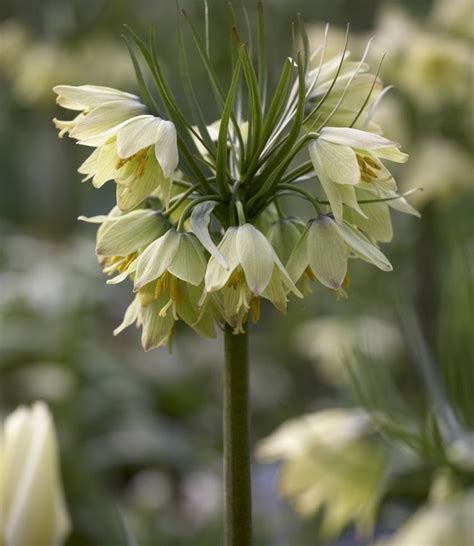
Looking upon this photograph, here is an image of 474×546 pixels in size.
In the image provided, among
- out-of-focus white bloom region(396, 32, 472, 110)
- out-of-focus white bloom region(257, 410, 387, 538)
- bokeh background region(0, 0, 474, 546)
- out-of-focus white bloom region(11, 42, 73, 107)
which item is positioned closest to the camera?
out-of-focus white bloom region(257, 410, 387, 538)

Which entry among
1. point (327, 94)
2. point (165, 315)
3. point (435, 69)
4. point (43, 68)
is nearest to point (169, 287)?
point (165, 315)

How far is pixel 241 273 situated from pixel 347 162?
0.24ft

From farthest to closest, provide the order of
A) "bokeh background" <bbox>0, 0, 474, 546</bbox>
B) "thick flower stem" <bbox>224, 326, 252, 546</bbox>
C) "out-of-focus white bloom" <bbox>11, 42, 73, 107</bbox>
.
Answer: "out-of-focus white bloom" <bbox>11, 42, 73, 107</bbox>, "bokeh background" <bbox>0, 0, 474, 546</bbox>, "thick flower stem" <bbox>224, 326, 252, 546</bbox>

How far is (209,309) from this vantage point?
0.50 m

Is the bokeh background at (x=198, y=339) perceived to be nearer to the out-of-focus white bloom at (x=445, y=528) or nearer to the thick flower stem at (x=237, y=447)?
the out-of-focus white bloom at (x=445, y=528)

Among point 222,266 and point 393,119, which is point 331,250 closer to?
point 222,266

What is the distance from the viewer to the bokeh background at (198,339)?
147 cm

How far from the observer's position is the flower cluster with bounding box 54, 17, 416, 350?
1.55ft

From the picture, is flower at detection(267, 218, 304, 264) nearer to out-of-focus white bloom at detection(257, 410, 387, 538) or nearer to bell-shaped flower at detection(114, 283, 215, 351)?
bell-shaped flower at detection(114, 283, 215, 351)

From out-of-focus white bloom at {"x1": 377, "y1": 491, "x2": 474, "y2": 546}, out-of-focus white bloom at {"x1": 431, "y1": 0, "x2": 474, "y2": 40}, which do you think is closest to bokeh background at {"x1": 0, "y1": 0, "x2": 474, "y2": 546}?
out-of-focus white bloom at {"x1": 431, "y1": 0, "x2": 474, "y2": 40}

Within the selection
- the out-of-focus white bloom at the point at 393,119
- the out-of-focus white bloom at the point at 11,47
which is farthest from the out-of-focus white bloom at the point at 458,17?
the out-of-focus white bloom at the point at 11,47

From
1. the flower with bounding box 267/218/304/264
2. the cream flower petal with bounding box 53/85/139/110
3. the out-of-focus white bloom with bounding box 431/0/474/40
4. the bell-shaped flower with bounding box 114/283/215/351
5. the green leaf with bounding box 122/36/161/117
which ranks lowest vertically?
the bell-shaped flower with bounding box 114/283/215/351

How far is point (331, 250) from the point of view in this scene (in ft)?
1.59

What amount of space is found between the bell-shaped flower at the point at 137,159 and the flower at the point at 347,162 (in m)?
0.07
